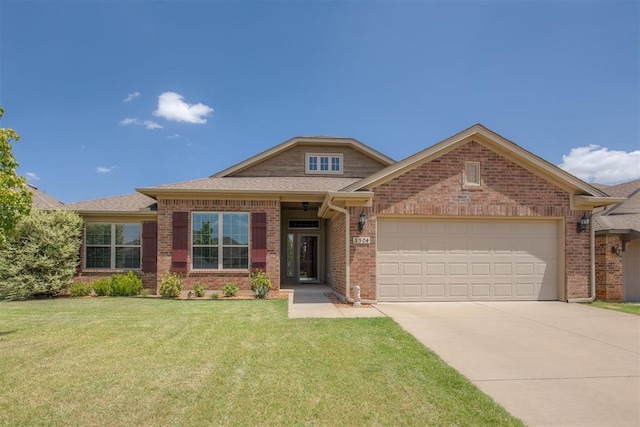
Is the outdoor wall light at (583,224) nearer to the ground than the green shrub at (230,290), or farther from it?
farther from it

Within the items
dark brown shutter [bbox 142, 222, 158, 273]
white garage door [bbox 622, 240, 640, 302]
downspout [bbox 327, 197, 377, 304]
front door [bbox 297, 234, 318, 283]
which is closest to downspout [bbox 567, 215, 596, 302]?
white garage door [bbox 622, 240, 640, 302]

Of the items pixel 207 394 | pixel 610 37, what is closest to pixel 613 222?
pixel 610 37

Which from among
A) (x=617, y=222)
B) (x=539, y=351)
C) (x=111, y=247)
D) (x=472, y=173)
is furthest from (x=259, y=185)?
(x=617, y=222)

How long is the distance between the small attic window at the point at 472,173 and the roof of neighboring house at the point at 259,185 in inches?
165

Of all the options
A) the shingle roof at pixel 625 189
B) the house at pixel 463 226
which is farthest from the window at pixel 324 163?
the shingle roof at pixel 625 189

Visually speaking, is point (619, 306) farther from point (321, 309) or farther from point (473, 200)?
point (321, 309)

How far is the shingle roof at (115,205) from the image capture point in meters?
13.0

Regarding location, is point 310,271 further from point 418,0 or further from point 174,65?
point 418,0

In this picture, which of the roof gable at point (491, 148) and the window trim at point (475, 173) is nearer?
the roof gable at point (491, 148)

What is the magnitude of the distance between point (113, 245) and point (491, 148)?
13.1 meters

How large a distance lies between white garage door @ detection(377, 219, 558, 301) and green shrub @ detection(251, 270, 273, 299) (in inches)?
147

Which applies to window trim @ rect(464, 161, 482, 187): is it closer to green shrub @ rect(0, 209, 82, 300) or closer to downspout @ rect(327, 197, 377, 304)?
downspout @ rect(327, 197, 377, 304)

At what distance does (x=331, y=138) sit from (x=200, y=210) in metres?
6.49

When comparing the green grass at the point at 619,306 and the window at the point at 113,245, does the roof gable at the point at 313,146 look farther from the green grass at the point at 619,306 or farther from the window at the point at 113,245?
the green grass at the point at 619,306
